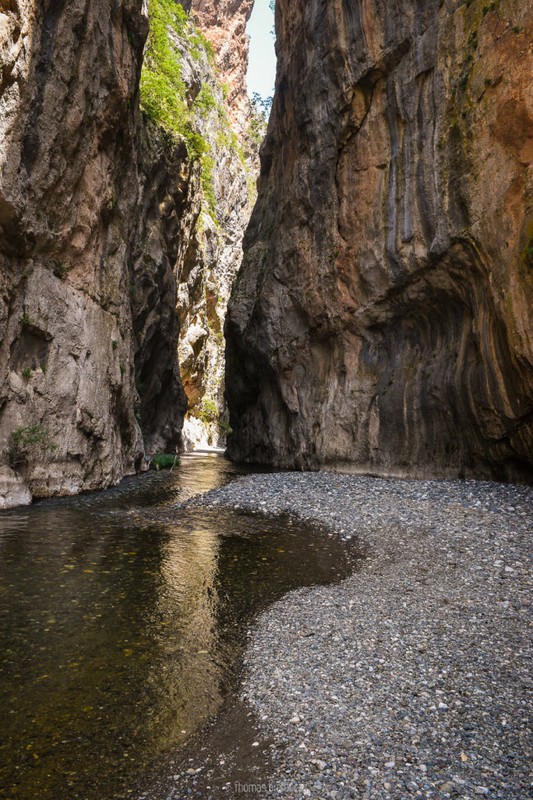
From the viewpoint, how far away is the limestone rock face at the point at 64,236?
1427cm

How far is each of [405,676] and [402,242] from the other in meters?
17.8

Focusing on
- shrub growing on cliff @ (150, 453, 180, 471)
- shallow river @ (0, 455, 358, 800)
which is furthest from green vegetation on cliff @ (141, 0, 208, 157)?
shallow river @ (0, 455, 358, 800)

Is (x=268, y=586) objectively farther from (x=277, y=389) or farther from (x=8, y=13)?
(x=277, y=389)

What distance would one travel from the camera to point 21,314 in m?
15.3

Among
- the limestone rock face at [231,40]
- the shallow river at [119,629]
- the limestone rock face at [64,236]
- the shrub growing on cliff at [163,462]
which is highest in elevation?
the limestone rock face at [231,40]

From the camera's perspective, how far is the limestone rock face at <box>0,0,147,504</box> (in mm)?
14273

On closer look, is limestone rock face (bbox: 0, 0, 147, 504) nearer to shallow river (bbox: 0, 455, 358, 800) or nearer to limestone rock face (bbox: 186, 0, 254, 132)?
shallow river (bbox: 0, 455, 358, 800)

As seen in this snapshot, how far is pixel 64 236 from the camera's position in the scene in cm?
1736

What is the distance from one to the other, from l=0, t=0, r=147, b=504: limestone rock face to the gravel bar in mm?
10743

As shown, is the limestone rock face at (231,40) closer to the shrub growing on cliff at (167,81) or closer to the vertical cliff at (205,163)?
the vertical cliff at (205,163)

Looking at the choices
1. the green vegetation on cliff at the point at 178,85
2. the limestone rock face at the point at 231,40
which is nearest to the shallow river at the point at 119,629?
the green vegetation on cliff at the point at 178,85

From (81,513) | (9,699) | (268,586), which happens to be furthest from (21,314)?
(9,699)

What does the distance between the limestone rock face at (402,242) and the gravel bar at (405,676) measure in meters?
7.04

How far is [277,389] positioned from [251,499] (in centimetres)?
1753
